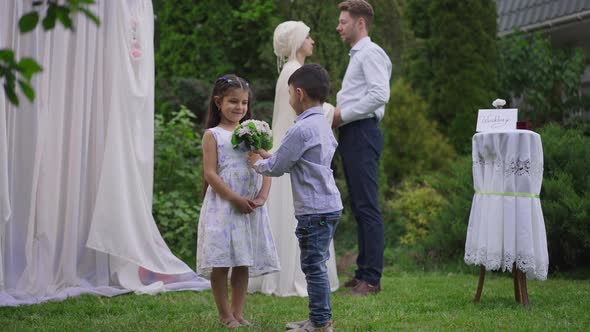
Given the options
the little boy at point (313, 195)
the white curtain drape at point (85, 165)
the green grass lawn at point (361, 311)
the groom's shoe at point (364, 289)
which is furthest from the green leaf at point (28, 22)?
the groom's shoe at point (364, 289)

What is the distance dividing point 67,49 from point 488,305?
3337mm

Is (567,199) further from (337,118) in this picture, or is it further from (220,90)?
(220,90)

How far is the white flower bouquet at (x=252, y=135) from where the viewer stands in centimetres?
360

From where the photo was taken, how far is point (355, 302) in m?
4.51

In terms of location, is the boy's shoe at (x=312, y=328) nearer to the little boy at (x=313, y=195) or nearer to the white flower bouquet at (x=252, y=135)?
the little boy at (x=313, y=195)

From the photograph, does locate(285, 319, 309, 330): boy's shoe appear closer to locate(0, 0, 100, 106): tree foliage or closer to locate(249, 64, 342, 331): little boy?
locate(249, 64, 342, 331): little boy

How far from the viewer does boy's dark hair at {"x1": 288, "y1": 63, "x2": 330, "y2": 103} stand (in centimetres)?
351

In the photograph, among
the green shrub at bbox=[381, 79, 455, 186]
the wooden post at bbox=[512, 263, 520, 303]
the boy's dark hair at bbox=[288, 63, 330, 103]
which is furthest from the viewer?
the green shrub at bbox=[381, 79, 455, 186]

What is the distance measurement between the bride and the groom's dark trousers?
9.4 inches

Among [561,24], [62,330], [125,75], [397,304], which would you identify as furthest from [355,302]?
[561,24]

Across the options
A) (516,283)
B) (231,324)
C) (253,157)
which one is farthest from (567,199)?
(231,324)

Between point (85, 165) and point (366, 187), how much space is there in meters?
2.01

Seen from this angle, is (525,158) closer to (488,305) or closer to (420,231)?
(488,305)

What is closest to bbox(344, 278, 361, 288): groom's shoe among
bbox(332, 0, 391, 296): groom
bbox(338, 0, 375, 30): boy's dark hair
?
bbox(332, 0, 391, 296): groom
